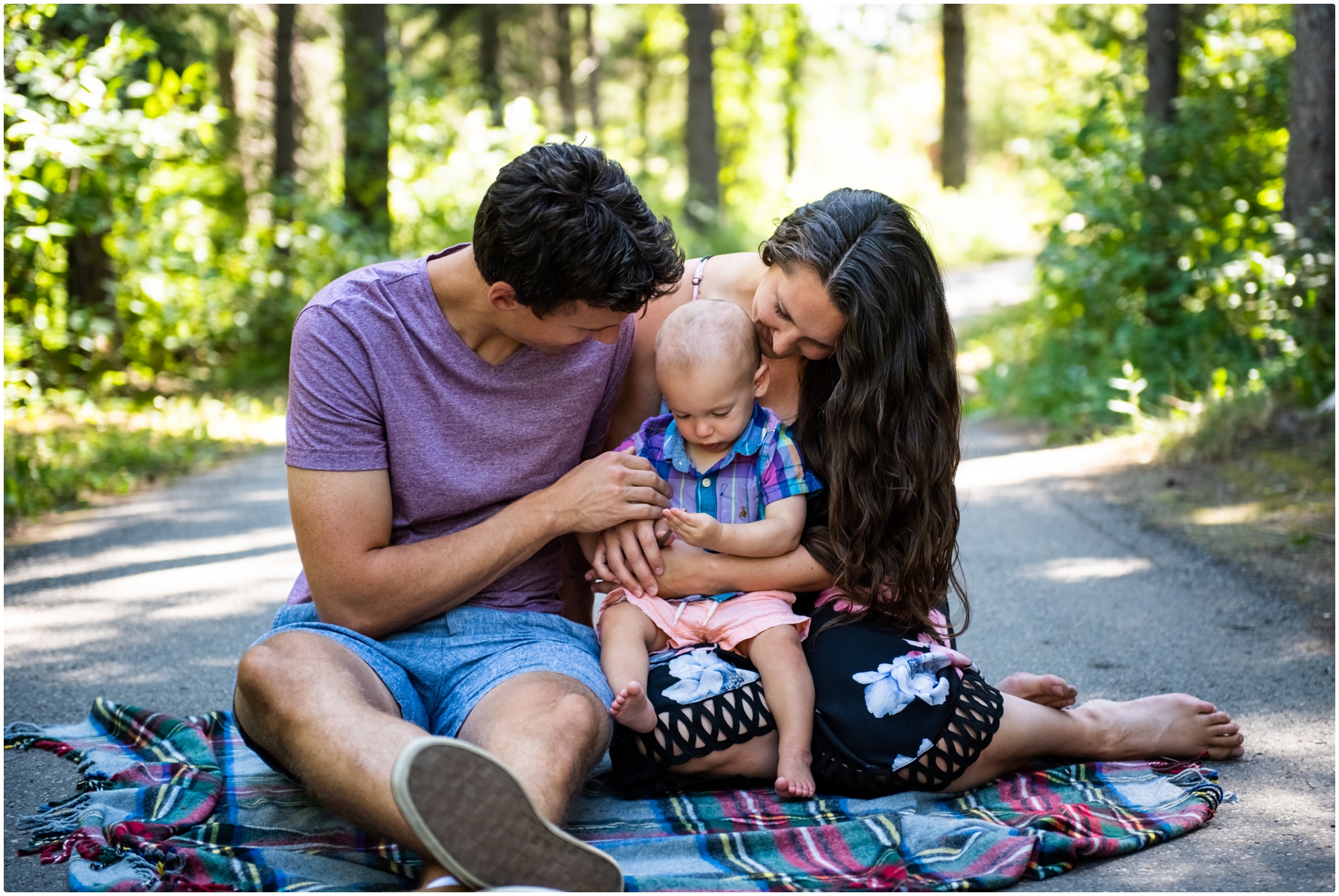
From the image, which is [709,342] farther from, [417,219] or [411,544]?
[417,219]

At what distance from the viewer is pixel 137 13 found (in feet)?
32.5

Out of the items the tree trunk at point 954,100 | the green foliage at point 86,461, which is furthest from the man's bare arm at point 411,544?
the tree trunk at point 954,100

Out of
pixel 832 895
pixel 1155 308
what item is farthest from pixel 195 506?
pixel 1155 308

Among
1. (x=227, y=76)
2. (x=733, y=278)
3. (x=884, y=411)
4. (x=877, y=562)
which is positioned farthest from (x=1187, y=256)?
(x=227, y=76)

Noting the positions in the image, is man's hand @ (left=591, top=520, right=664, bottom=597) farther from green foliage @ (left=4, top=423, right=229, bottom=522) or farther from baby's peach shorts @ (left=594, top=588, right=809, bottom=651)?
green foliage @ (left=4, top=423, right=229, bottom=522)

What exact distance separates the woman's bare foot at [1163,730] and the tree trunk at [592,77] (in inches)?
769

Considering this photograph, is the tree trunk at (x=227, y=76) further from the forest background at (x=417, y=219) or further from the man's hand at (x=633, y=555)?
the man's hand at (x=633, y=555)

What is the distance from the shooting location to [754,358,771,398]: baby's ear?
268 centimetres

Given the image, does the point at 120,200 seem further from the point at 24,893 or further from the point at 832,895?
the point at 832,895

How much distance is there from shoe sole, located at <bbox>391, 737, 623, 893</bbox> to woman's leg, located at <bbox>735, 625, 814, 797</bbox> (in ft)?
2.37

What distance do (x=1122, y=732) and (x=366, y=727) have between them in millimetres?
1701

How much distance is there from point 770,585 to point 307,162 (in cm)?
1685

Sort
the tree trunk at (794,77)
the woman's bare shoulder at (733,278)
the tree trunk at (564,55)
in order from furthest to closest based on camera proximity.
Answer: the tree trunk at (794,77), the tree trunk at (564,55), the woman's bare shoulder at (733,278)

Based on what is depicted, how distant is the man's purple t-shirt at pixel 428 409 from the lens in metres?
2.41
